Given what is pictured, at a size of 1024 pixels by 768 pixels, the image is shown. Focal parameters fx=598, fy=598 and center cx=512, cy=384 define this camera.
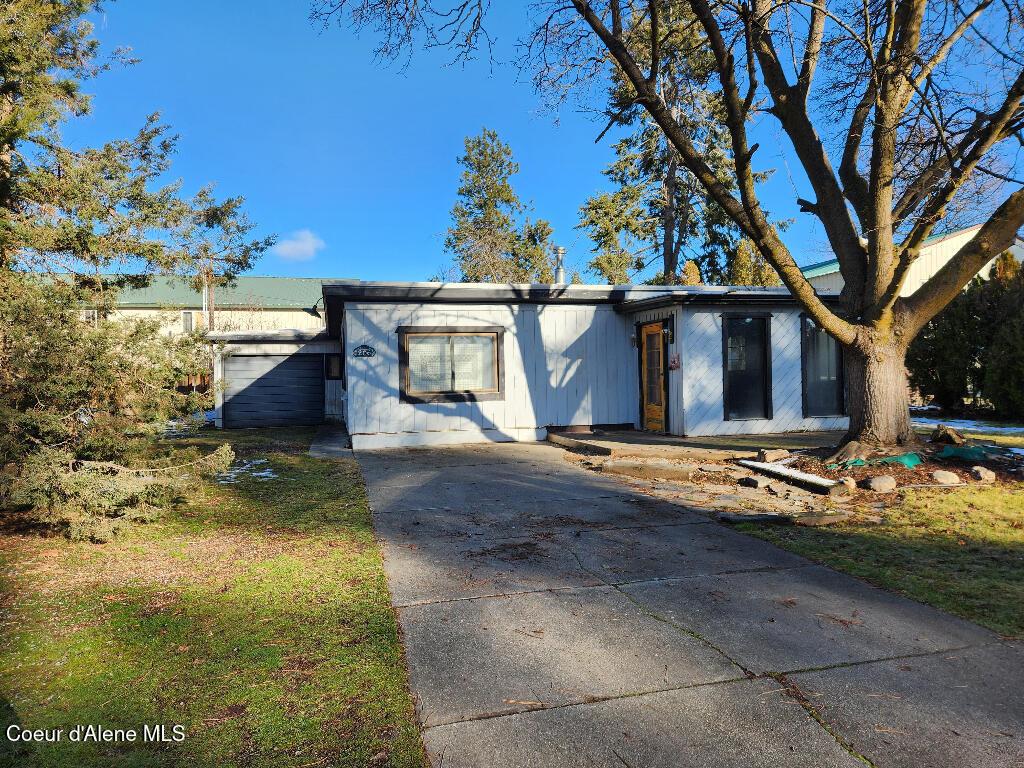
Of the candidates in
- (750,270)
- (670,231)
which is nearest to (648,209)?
(670,231)

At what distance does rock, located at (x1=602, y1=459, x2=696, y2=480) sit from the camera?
7465mm

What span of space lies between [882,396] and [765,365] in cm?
462

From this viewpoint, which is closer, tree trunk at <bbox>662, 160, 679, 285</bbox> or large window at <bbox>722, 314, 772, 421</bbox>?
large window at <bbox>722, 314, 772, 421</bbox>

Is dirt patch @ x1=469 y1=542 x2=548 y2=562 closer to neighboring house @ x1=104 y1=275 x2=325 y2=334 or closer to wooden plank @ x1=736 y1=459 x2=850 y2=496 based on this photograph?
wooden plank @ x1=736 y1=459 x2=850 y2=496

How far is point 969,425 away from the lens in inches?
487

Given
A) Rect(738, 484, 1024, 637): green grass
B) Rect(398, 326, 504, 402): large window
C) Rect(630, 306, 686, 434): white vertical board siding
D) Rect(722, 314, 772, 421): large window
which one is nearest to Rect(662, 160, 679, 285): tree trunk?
Rect(722, 314, 772, 421): large window

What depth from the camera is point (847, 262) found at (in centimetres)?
774

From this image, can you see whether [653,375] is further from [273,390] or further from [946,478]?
[273,390]

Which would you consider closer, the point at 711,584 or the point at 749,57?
the point at 711,584

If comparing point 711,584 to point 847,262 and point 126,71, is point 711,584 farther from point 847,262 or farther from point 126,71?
point 126,71

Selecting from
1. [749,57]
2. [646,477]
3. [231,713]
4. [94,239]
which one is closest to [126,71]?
[94,239]

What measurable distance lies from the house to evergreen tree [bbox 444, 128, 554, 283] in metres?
19.8

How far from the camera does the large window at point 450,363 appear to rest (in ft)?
36.9

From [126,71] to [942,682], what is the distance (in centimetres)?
1685
